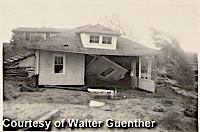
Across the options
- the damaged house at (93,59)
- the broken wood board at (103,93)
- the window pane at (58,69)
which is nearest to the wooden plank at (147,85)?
the damaged house at (93,59)

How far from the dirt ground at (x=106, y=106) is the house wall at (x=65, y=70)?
9 centimetres

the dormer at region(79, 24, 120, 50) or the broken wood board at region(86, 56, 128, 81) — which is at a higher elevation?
the dormer at region(79, 24, 120, 50)

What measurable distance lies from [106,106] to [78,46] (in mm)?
629

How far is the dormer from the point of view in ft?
9.64

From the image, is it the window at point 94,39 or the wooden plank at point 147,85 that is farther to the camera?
the wooden plank at point 147,85

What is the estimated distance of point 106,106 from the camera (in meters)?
2.92

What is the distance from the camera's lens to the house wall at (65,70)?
2912mm

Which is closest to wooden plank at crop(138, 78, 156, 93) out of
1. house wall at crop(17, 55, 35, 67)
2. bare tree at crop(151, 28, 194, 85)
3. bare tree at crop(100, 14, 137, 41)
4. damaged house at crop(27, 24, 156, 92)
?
damaged house at crop(27, 24, 156, 92)

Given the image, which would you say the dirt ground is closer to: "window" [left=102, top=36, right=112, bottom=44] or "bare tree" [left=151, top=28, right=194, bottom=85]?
"bare tree" [left=151, top=28, right=194, bottom=85]

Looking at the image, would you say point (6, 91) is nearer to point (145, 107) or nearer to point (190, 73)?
point (145, 107)

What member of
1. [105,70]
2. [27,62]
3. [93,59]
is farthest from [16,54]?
[105,70]

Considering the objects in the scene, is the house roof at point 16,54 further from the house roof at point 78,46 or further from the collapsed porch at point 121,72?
the collapsed porch at point 121,72

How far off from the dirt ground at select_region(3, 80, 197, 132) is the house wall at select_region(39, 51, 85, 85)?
3.6 inches

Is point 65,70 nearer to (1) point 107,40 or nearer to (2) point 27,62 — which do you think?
(2) point 27,62
